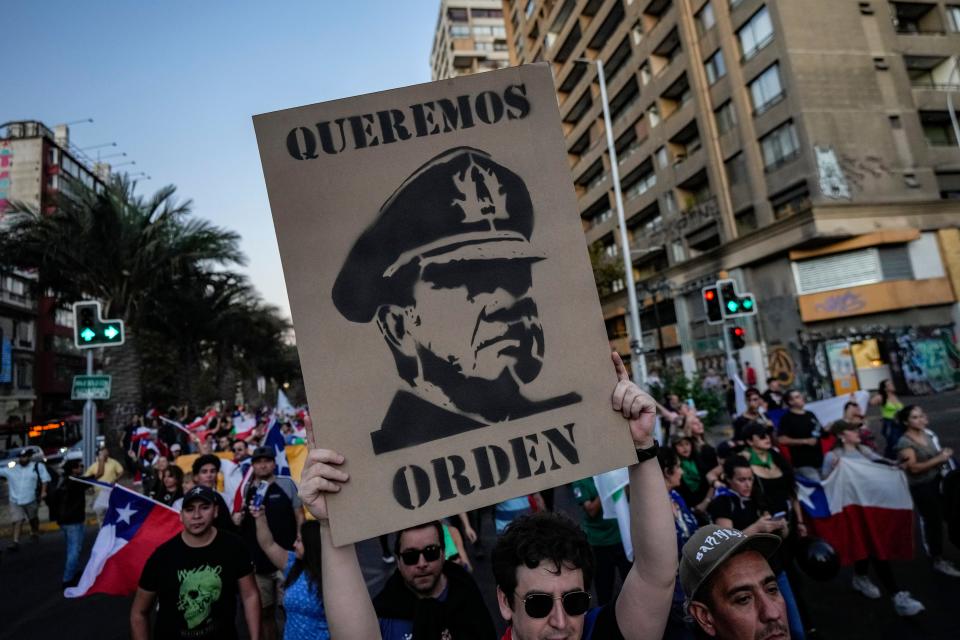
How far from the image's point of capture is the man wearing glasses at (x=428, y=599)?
2.35 metres

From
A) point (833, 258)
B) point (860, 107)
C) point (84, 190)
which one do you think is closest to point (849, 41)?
point (860, 107)

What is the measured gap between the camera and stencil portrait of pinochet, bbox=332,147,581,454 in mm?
1675

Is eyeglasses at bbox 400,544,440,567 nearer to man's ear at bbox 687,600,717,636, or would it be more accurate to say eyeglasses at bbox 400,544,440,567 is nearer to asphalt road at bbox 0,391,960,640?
man's ear at bbox 687,600,717,636

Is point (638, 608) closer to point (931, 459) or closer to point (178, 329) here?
point (931, 459)

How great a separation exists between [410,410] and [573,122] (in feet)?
144

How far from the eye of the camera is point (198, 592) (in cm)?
315

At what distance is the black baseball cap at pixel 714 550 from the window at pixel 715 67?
2887 cm

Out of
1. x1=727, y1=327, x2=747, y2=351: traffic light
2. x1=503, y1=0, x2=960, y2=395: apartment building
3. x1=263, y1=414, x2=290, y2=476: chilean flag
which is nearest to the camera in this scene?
x1=263, y1=414, x2=290, y2=476: chilean flag

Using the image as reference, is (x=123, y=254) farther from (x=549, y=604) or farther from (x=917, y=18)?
(x=917, y=18)

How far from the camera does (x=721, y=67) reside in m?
26.7

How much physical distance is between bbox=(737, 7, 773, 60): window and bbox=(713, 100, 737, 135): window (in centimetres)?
209

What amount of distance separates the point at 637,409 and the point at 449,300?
0.64 meters

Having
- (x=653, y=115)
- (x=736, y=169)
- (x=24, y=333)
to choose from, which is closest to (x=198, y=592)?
(x=736, y=169)

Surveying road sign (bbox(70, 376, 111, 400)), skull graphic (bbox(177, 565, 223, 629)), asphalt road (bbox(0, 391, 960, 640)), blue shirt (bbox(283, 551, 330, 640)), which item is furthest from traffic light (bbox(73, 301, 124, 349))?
blue shirt (bbox(283, 551, 330, 640))
